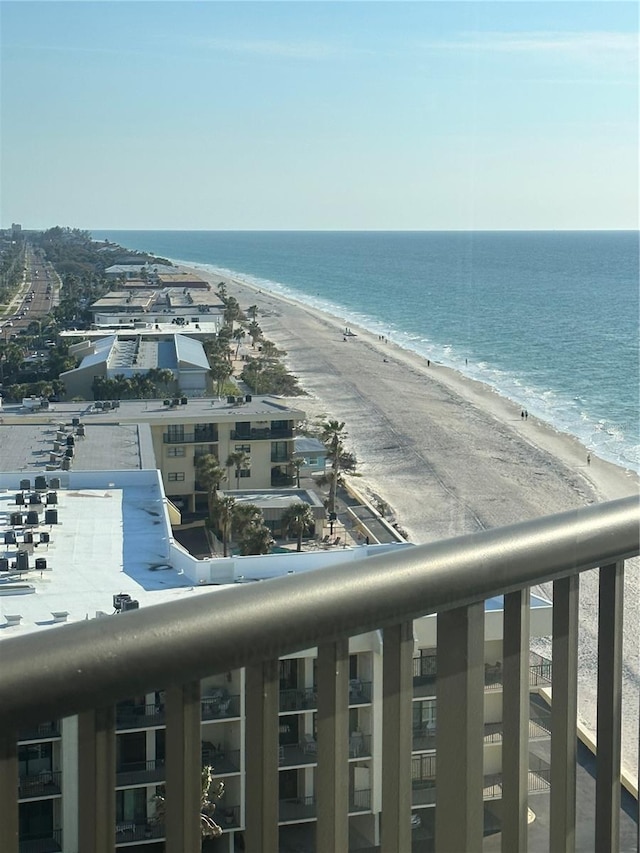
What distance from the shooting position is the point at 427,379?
11.9 metres

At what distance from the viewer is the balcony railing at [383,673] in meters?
0.36

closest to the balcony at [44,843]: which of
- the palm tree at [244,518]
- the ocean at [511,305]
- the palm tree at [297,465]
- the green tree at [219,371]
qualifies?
the ocean at [511,305]

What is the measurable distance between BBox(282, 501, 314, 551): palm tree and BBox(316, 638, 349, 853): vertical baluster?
5.97 m

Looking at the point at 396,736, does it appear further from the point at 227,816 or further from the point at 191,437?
the point at 191,437

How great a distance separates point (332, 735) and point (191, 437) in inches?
308

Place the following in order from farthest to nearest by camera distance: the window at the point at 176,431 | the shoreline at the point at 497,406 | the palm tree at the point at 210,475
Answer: the window at the point at 176,431
the palm tree at the point at 210,475
the shoreline at the point at 497,406

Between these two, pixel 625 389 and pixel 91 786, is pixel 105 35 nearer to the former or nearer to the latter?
pixel 91 786

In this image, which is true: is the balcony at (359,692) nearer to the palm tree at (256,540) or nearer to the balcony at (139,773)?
the balcony at (139,773)

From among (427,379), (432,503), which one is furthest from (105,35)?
(427,379)

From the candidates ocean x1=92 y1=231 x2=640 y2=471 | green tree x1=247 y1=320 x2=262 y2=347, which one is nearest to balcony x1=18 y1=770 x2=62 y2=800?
ocean x1=92 y1=231 x2=640 y2=471

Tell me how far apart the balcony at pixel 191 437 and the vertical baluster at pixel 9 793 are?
7682 mm

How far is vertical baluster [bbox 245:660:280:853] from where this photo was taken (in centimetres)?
42

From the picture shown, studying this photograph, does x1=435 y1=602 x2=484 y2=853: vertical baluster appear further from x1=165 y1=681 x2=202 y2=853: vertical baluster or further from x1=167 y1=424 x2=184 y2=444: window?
x1=167 y1=424 x2=184 y2=444: window

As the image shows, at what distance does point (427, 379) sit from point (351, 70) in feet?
35.5
